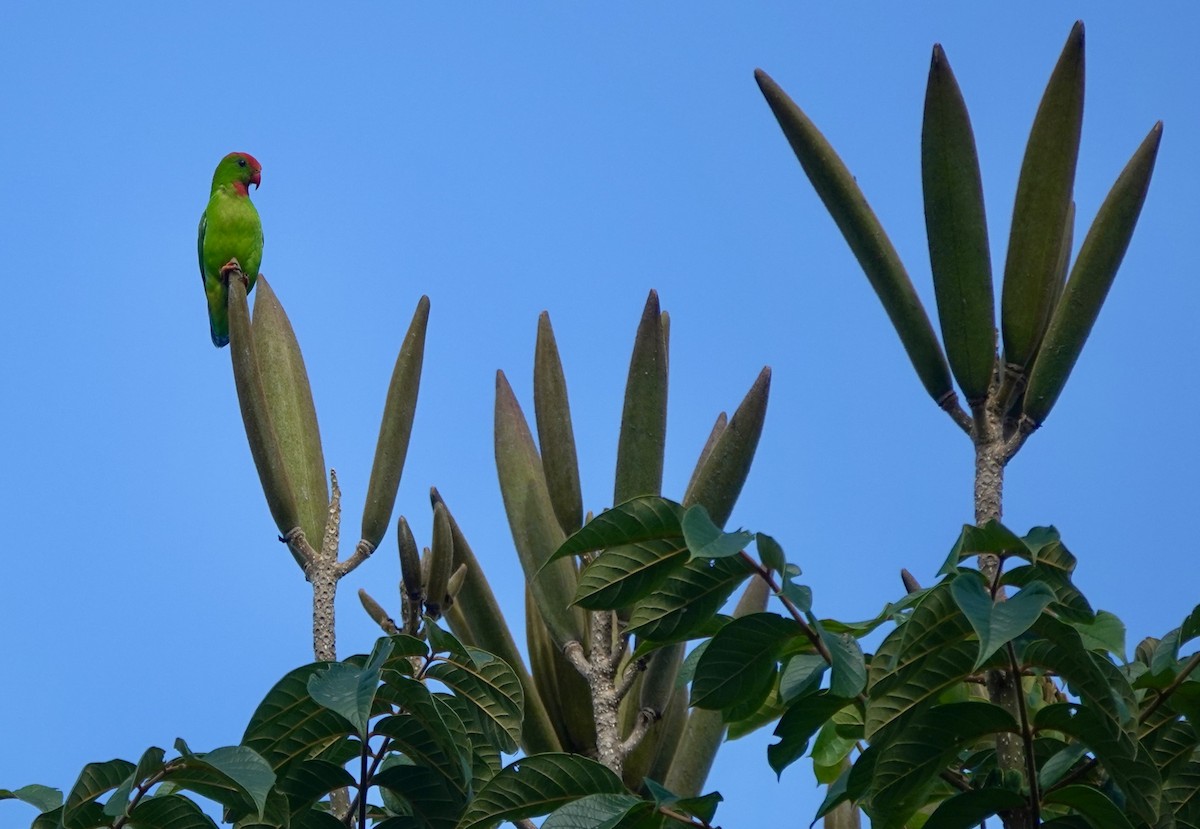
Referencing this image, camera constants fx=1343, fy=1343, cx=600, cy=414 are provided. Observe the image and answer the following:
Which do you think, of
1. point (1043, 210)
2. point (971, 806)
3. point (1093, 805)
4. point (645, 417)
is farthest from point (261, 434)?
point (1093, 805)

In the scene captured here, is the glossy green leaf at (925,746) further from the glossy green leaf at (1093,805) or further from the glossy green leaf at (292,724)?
the glossy green leaf at (292,724)

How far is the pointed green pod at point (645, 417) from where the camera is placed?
3.46 meters

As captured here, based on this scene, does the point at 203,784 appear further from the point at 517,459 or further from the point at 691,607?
the point at 517,459

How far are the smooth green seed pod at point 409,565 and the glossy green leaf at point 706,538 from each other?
127 cm

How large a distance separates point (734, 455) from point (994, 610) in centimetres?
150

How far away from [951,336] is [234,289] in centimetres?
208

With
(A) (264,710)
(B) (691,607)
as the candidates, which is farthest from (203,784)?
(B) (691,607)

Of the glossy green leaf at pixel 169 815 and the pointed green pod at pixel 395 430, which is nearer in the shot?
the glossy green leaf at pixel 169 815

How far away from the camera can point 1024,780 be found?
235 centimetres

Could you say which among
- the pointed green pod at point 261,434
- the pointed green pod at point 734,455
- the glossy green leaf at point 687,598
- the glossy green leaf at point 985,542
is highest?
the pointed green pod at point 261,434

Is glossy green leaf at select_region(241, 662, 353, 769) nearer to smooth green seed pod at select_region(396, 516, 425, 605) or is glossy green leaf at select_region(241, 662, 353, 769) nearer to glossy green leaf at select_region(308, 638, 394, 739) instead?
glossy green leaf at select_region(308, 638, 394, 739)

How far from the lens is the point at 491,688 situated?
261 cm

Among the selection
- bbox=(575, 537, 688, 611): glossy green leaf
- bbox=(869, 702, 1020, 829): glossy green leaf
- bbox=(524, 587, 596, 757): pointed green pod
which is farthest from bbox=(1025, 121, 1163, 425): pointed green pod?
bbox=(524, 587, 596, 757): pointed green pod

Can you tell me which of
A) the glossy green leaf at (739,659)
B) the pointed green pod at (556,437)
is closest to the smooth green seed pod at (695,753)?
the pointed green pod at (556,437)
